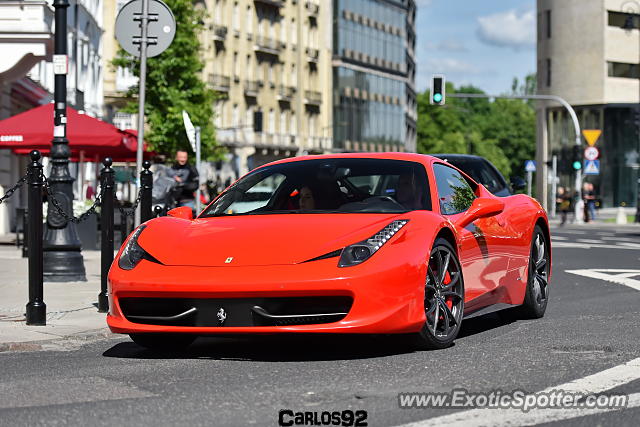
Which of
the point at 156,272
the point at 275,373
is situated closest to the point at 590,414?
the point at 275,373

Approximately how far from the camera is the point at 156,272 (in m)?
8.24

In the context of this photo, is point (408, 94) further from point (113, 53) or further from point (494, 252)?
point (494, 252)

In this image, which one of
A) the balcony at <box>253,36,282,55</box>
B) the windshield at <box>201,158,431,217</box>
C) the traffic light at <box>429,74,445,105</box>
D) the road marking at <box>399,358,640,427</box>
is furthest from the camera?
the balcony at <box>253,36,282,55</box>

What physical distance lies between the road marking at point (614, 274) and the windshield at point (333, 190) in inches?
226

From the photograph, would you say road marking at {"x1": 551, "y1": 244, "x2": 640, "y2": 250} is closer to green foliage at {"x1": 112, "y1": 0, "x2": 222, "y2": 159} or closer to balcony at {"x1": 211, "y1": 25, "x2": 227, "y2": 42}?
green foliage at {"x1": 112, "y1": 0, "x2": 222, "y2": 159}

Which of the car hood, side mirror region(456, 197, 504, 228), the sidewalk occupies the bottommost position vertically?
the sidewalk

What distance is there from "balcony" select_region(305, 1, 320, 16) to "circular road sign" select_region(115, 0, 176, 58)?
86.6 meters

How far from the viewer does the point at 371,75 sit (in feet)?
→ 361

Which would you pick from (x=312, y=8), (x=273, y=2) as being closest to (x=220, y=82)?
(x=273, y=2)

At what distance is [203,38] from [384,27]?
2827 centimetres

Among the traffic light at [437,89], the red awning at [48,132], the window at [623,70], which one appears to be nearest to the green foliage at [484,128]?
the window at [623,70]

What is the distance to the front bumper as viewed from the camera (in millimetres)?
7898

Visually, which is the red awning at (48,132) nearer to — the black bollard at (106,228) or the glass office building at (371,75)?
the black bollard at (106,228)

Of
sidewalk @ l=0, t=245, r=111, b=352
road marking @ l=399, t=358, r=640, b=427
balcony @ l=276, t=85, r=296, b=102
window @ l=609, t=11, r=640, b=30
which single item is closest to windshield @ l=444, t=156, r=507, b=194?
sidewalk @ l=0, t=245, r=111, b=352
